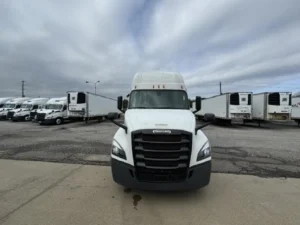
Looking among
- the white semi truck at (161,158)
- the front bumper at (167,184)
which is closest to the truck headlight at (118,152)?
the white semi truck at (161,158)

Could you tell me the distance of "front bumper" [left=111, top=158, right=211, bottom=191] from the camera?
A: 3912 mm

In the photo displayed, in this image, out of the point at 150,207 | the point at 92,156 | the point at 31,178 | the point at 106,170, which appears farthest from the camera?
the point at 92,156

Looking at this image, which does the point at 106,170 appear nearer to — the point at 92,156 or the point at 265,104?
the point at 92,156

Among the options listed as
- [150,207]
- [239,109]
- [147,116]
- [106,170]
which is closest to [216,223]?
[150,207]

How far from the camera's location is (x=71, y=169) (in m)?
6.14

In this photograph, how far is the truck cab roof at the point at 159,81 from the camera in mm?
6223

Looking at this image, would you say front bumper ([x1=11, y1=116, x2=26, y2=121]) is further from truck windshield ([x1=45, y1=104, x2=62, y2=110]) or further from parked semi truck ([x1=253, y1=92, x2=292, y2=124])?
parked semi truck ([x1=253, y1=92, x2=292, y2=124])

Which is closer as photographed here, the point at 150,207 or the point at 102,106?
the point at 150,207

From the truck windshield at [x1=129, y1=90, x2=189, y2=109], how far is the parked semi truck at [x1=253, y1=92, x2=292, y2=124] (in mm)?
15870

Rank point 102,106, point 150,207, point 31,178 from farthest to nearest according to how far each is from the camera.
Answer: point 102,106
point 31,178
point 150,207

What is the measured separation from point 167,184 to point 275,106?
717 inches

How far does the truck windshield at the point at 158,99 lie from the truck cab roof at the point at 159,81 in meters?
0.15

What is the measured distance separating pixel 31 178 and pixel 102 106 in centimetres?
2176

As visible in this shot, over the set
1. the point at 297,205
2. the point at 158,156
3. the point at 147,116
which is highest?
the point at 147,116
